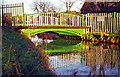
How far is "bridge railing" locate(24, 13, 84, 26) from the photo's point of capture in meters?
8.71

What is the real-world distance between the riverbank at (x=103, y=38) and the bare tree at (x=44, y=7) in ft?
4.43

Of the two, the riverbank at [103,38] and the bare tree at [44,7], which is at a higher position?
the bare tree at [44,7]

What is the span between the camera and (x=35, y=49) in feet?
14.3

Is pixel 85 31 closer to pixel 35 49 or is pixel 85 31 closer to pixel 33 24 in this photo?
pixel 33 24

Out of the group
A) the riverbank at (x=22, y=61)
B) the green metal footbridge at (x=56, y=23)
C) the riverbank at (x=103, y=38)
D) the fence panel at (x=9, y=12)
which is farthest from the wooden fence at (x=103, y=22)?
the riverbank at (x=22, y=61)

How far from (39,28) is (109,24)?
2401 millimetres

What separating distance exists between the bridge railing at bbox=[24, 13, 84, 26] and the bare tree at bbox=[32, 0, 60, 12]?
151mm

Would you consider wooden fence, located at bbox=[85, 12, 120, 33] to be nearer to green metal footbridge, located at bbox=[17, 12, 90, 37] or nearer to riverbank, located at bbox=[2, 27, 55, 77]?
green metal footbridge, located at bbox=[17, 12, 90, 37]

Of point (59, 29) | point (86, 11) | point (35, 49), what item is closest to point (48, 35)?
point (59, 29)

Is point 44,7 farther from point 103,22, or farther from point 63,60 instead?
point 63,60

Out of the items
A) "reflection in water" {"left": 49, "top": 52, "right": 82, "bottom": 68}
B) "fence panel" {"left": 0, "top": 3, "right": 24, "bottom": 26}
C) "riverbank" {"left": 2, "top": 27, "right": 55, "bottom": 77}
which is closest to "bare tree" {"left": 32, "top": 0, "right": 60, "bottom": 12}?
"fence panel" {"left": 0, "top": 3, "right": 24, "bottom": 26}

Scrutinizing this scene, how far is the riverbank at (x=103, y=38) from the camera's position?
913 centimetres

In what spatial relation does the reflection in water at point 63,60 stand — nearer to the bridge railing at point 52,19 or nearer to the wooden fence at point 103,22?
the bridge railing at point 52,19

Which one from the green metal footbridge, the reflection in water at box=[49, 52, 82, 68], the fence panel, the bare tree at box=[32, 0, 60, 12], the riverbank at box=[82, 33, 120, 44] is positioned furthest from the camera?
the riverbank at box=[82, 33, 120, 44]
